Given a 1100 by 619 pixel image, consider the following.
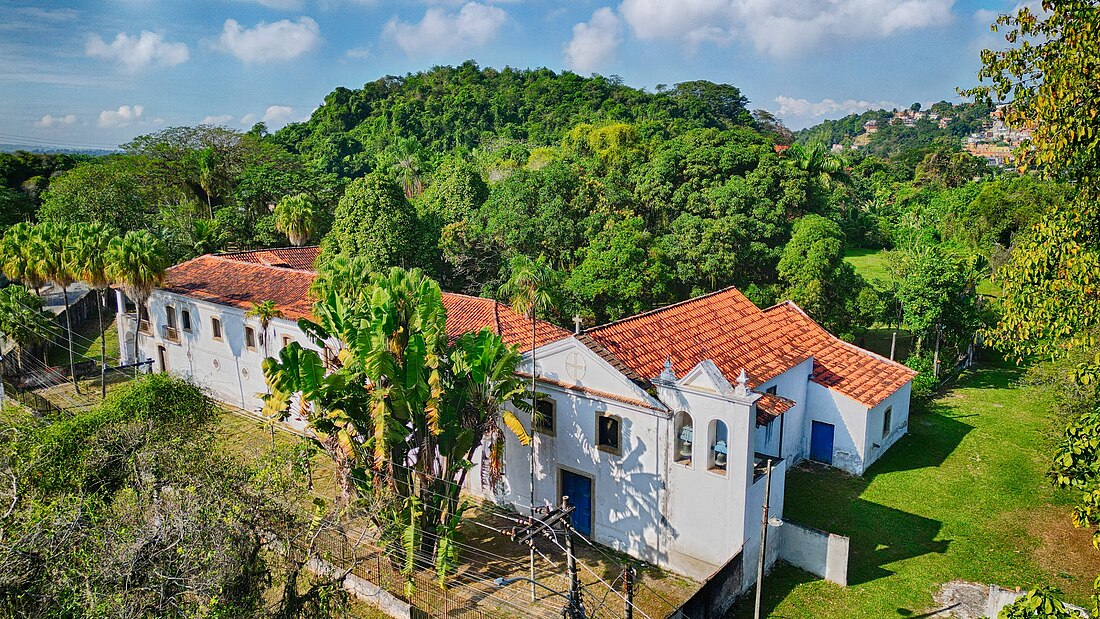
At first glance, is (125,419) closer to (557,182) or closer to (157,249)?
(157,249)

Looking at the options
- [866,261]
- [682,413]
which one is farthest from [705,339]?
[866,261]

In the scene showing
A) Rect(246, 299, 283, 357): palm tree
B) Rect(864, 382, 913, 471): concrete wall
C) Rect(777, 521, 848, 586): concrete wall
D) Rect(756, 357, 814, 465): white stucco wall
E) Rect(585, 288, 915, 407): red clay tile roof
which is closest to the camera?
Rect(777, 521, 848, 586): concrete wall

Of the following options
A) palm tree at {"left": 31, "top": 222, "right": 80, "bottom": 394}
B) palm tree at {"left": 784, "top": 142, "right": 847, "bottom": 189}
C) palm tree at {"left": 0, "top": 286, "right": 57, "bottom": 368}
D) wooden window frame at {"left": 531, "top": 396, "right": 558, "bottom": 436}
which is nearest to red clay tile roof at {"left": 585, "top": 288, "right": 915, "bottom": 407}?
wooden window frame at {"left": 531, "top": 396, "right": 558, "bottom": 436}

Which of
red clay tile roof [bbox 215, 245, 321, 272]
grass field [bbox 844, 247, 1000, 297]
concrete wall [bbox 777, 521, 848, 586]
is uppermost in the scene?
red clay tile roof [bbox 215, 245, 321, 272]

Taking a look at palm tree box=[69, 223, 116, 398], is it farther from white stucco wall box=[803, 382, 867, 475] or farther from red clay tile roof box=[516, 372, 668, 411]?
white stucco wall box=[803, 382, 867, 475]

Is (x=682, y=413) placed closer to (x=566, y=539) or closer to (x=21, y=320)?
(x=566, y=539)

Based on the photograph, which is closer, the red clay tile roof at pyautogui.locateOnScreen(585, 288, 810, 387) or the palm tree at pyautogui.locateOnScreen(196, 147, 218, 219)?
the red clay tile roof at pyautogui.locateOnScreen(585, 288, 810, 387)

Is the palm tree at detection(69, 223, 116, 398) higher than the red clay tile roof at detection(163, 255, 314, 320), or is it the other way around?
the palm tree at detection(69, 223, 116, 398)

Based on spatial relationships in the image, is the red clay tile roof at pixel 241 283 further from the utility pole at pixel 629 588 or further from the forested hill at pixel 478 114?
the forested hill at pixel 478 114
